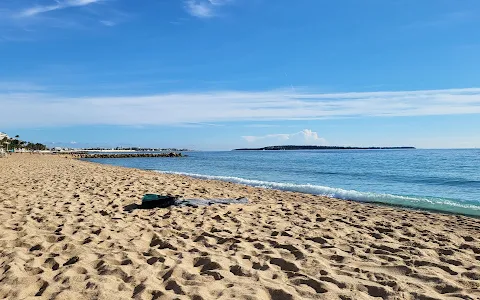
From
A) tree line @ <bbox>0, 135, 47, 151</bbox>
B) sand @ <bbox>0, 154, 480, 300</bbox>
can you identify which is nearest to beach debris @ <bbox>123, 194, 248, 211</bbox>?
sand @ <bbox>0, 154, 480, 300</bbox>

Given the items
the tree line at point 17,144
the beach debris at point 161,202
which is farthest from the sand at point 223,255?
the tree line at point 17,144

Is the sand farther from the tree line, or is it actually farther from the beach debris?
the tree line

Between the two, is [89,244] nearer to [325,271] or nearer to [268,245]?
[268,245]

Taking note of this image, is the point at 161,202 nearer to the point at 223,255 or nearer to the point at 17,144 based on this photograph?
the point at 223,255

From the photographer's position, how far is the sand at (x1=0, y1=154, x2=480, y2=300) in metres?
3.63

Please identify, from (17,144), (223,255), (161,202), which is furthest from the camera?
(17,144)

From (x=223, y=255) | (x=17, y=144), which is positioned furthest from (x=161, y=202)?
(x=17, y=144)

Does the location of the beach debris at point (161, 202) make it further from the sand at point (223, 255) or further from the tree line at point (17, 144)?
the tree line at point (17, 144)

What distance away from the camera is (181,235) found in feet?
19.0

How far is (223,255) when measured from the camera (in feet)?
15.5

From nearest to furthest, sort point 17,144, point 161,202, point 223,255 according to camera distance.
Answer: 1. point 223,255
2. point 161,202
3. point 17,144

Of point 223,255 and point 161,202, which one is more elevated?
point 161,202

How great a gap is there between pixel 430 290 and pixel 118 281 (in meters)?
3.19

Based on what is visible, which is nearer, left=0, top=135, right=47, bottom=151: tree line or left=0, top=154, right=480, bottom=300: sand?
left=0, top=154, right=480, bottom=300: sand
